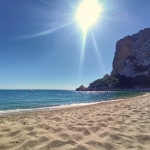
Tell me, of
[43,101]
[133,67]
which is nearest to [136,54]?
[133,67]

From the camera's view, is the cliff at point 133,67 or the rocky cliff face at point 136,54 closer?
the cliff at point 133,67

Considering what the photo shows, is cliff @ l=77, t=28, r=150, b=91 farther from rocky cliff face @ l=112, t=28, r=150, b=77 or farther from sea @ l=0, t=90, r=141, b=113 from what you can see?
sea @ l=0, t=90, r=141, b=113

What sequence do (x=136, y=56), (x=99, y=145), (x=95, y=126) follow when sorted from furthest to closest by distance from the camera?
1. (x=136, y=56)
2. (x=95, y=126)
3. (x=99, y=145)

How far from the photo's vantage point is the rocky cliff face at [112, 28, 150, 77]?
135 metres

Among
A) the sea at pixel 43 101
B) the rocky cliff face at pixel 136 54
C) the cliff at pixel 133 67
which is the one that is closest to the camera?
the sea at pixel 43 101

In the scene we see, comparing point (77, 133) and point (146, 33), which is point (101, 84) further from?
point (77, 133)

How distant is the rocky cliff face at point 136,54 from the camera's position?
134625 millimetres

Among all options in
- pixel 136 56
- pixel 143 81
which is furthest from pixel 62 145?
pixel 136 56

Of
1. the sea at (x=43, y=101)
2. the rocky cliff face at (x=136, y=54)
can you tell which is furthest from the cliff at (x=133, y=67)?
the sea at (x=43, y=101)

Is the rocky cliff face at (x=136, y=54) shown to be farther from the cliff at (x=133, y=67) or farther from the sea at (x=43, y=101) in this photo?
the sea at (x=43, y=101)

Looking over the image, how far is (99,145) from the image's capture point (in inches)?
173

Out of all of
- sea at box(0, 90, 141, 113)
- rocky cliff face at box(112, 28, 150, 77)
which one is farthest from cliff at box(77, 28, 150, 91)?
sea at box(0, 90, 141, 113)

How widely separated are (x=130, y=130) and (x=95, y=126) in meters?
1.01

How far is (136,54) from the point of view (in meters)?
144
